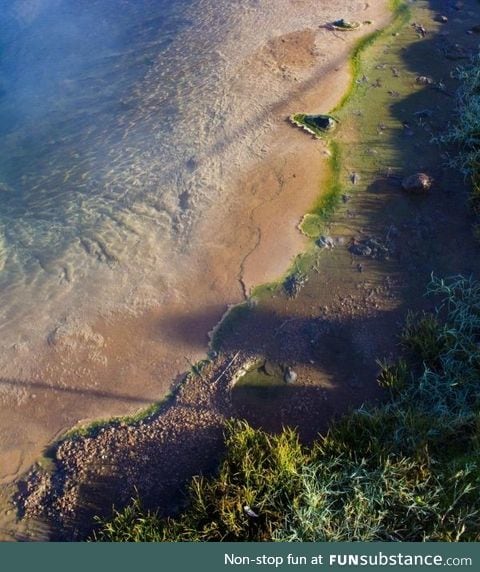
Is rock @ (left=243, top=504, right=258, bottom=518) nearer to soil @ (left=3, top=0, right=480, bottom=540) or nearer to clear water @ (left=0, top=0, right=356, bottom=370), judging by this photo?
soil @ (left=3, top=0, right=480, bottom=540)

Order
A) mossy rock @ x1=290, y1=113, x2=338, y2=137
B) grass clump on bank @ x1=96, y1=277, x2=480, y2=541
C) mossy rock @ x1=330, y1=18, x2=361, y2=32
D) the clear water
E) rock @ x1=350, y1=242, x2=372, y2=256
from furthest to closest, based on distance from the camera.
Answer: mossy rock @ x1=330, y1=18, x2=361, y2=32 < mossy rock @ x1=290, y1=113, x2=338, y2=137 < the clear water < rock @ x1=350, y1=242, x2=372, y2=256 < grass clump on bank @ x1=96, y1=277, x2=480, y2=541

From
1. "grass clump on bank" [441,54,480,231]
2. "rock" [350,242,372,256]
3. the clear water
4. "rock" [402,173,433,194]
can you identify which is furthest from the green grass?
"grass clump on bank" [441,54,480,231]

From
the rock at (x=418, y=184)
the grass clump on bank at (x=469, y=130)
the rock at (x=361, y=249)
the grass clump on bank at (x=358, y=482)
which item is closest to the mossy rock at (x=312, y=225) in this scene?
the rock at (x=361, y=249)

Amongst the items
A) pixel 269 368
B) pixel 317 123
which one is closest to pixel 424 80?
pixel 317 123

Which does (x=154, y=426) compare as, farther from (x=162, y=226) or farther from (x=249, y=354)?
(x=162, y=226)

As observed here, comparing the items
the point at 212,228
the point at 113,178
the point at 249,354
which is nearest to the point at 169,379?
the point at 249,354

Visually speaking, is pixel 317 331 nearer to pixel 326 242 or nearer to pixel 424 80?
pixel 326 242
